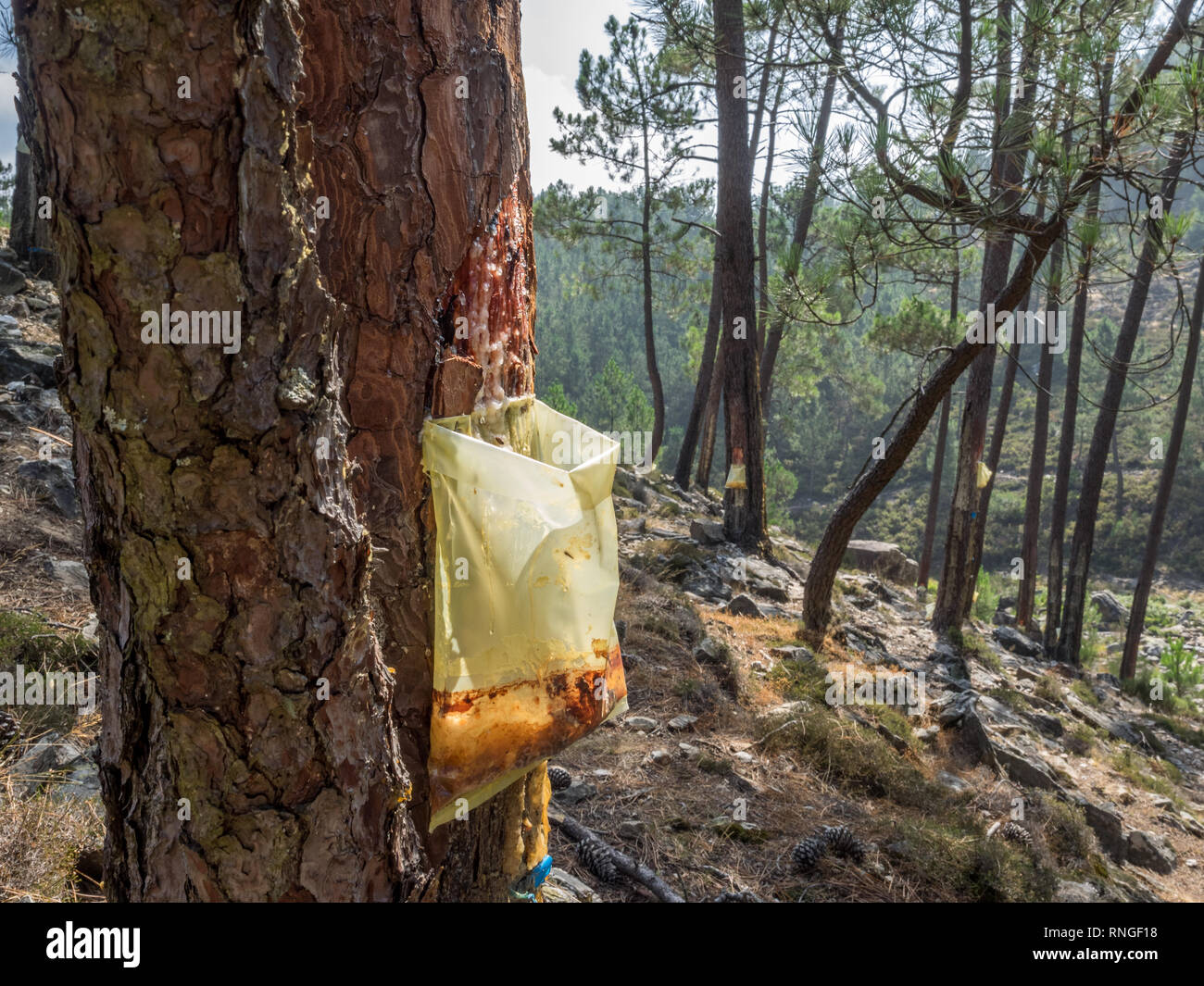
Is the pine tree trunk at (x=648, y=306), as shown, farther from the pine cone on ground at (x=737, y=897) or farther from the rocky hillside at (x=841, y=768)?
the pine cone on ground at (x=737, y=897)

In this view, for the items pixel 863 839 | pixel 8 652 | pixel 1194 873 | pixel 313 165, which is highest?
pixel 313 165

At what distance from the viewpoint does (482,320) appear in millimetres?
1455

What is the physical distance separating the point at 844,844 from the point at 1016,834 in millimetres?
1394

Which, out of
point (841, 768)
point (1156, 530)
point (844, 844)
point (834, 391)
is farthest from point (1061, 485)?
point (834, 391)

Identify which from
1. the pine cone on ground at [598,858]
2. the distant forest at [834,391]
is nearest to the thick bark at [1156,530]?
the distant forest at [834,391]

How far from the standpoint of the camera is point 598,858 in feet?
8.26

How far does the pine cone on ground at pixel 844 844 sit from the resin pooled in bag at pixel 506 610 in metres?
1.88

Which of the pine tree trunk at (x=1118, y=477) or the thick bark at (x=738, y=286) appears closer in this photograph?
the thick bark at (x=738, y=286)

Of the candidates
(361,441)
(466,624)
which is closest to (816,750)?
(466,624)

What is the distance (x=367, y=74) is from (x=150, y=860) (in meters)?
1.20

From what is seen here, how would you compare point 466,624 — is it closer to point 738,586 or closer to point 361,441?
point 361,441

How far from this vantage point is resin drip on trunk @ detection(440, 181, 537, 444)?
1.41 metres

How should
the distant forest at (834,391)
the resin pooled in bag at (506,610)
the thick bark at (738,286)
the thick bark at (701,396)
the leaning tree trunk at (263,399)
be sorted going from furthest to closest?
the distant forest at (834,391), the thick bark at (701,396), the thick bark at (738,286), the resin pooled in bag at (506,610), the leaning tree trunk at (263,399)

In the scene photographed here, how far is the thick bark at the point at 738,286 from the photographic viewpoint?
25.1 feet
